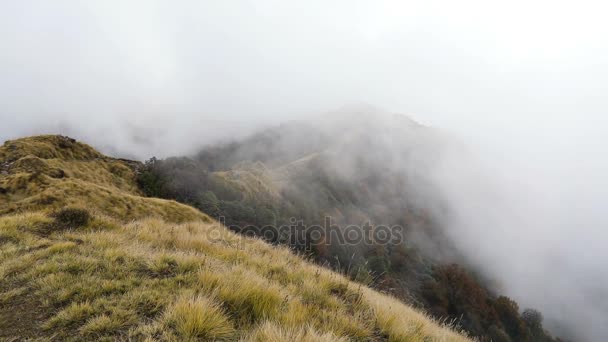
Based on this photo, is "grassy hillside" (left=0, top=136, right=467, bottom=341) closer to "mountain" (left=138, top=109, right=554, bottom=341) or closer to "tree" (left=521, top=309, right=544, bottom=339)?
"mountain" (left=138, top=109, right=554, bottom=341)

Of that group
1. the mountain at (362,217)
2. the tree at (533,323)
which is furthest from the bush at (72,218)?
the tree at (533,323)

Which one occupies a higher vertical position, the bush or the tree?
the bush

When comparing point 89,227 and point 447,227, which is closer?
point 89,227

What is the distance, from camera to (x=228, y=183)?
62031 millimetres

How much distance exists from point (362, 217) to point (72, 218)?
357 feet

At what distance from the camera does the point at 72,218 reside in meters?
8.37

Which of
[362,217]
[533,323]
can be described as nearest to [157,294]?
[533,323]

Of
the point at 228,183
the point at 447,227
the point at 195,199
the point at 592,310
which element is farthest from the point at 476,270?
the point at 195,199

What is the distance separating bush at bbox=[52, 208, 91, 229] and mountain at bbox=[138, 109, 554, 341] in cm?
729

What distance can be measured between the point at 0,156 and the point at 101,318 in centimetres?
2982

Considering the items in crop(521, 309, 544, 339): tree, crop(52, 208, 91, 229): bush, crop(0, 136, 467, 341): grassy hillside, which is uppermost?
crop(0, 136, 467, 341): grassy hillside

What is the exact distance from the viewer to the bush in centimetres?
813

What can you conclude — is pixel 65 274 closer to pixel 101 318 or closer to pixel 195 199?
pixel 101 318

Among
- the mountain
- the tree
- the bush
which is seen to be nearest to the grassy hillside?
the bush
